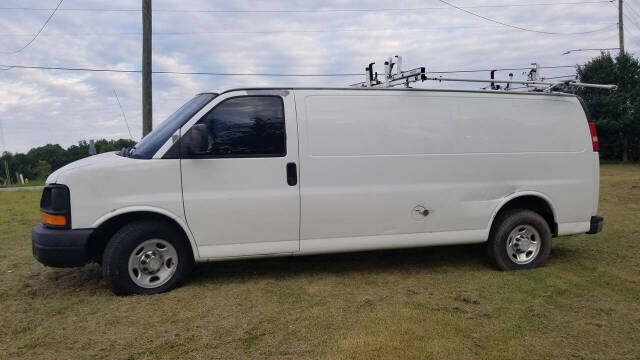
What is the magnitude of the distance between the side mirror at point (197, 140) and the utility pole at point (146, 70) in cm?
579

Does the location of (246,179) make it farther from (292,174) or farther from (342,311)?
(342,311)

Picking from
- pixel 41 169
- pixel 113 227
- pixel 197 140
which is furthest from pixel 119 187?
pixel 41 169

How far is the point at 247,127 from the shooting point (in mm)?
5086

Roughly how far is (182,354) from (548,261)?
464cm

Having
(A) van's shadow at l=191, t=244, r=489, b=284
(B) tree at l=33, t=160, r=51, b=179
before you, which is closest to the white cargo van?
(A) van's shadow at l=191, t=244, r=489, b=284

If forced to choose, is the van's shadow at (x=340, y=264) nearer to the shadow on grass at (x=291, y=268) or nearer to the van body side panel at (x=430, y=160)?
the shadow on grass at (x=291, y=268)

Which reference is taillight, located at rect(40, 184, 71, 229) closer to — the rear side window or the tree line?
the rear side window

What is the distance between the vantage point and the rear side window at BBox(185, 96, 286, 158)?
502 centimetres

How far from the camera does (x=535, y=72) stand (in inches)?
254

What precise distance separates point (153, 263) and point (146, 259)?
0.26ft

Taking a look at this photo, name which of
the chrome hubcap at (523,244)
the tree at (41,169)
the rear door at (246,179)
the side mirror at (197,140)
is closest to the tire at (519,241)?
the chrome hubcap at (523,244)

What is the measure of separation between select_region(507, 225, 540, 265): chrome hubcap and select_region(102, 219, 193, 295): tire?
11.9ft

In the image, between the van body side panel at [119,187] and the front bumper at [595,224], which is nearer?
the van body side panel at [119,187]

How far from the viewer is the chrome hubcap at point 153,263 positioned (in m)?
4.89
